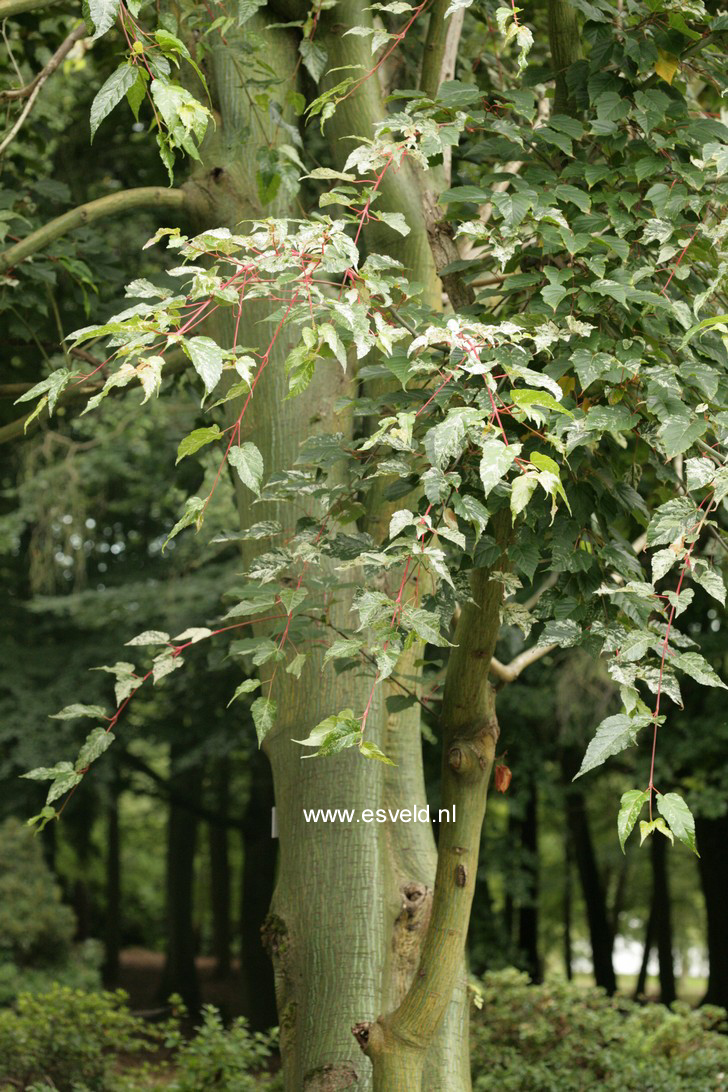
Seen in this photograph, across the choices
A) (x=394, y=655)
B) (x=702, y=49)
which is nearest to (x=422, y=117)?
(x=702, y=49)

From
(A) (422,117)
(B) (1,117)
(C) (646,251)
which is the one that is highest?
(B) (1,117)

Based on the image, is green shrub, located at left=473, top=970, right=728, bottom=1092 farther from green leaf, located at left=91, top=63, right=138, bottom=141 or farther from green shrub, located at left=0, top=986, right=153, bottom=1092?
green leaf, located at left=91, top=63, right=138, bottom=141

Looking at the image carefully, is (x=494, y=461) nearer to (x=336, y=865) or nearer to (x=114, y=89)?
(x=114, y=89)

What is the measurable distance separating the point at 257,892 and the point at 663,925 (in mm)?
4485

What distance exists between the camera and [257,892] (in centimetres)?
1147

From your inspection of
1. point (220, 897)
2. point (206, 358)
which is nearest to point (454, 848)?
point (206, 358)

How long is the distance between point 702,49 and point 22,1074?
5.19 meters

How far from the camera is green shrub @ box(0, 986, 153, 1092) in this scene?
16.5ft

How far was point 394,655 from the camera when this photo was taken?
1.69 meters

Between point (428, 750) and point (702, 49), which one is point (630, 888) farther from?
point (702, 49)

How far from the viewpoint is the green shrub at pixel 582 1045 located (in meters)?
4.73

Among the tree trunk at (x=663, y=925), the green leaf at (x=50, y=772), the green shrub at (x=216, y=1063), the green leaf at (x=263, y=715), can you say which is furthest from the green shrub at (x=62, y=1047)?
the tree trunk at (x=663, y=925)

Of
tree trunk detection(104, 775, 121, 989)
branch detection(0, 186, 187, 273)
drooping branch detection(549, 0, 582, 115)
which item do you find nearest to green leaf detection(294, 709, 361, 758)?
drooping branch detection(549, 0, 582, 115)

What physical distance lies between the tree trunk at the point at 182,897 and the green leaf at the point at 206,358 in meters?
10.2
